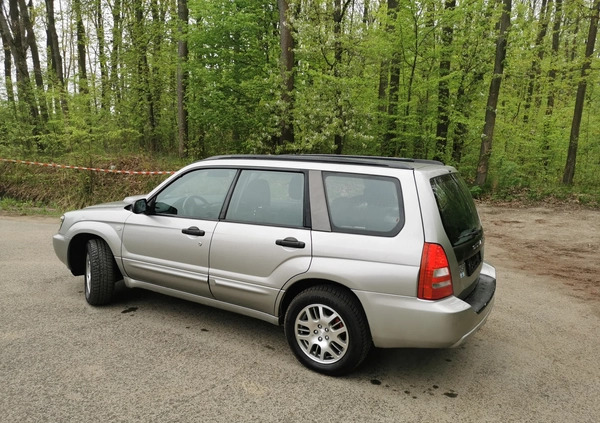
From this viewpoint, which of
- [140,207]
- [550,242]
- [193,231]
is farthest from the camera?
[550,242]

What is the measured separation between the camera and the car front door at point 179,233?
3953 mm

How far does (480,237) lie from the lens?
12.4 feet

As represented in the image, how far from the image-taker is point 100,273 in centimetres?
449

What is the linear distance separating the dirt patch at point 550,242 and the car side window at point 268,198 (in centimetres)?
438

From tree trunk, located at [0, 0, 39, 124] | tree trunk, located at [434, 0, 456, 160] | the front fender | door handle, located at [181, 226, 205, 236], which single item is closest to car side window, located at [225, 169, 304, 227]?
door handle, located at [181, 226, 205, 236]

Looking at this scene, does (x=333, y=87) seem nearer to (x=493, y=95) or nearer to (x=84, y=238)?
(x=493, y=95)

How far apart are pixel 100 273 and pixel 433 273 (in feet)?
11.1

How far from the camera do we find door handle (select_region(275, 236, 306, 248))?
3393mm

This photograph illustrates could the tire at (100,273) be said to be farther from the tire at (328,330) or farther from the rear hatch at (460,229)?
the rear hatch at (460,229)

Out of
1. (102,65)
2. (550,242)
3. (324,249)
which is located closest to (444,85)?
(550,242)

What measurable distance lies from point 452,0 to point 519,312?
38.1 feet

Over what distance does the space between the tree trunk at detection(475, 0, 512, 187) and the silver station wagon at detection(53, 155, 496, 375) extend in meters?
10.7

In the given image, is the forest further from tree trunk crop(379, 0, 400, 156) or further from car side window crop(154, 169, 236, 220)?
→ car side window crop(154, 169, 236, 220)

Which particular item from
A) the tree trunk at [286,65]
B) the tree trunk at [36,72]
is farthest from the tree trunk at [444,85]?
the tree trunk at [36,72]
